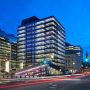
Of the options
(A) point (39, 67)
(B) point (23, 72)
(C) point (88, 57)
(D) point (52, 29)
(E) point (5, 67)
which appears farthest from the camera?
(D) point (52, 29)

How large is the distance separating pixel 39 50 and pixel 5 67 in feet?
364

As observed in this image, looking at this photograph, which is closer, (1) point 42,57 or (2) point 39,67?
(2) point 39,67

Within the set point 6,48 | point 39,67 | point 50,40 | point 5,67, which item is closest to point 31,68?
point 39,67

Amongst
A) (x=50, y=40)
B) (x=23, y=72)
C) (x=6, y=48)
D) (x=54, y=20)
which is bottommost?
(x=23, y=72)

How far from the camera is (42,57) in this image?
197 m

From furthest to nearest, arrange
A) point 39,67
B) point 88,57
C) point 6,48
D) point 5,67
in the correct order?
point 6,48
point 39,67
point 88,57
point 5,67

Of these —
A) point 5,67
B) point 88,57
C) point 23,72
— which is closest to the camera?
point 5,67

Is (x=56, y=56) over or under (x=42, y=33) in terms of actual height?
under

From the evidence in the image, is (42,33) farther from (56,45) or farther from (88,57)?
(88,57)

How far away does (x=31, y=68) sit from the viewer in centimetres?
11738

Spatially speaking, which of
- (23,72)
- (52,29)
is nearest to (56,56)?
(52,29)

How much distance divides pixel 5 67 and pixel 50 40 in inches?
4107

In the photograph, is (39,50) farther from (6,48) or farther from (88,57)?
(88,57)

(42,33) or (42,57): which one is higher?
(42,33)
